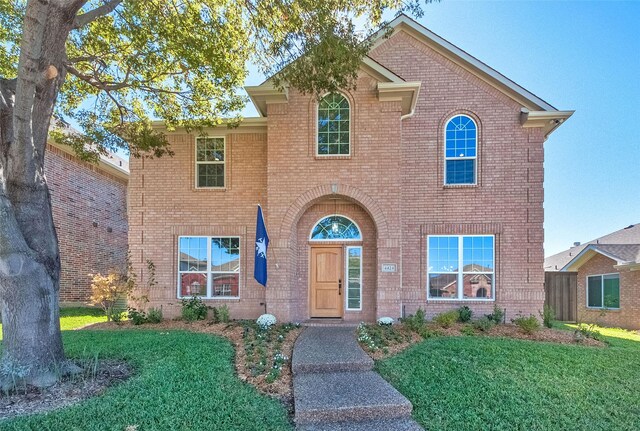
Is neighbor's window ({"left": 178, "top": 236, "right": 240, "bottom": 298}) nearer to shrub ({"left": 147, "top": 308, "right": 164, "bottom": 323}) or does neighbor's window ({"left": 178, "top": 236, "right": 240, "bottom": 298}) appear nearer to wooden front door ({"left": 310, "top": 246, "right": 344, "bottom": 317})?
shrub ({"left": 147, "top": 308, "right": 164, "bottom": 323})

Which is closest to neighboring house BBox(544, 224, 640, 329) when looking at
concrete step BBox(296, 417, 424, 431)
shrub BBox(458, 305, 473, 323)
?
shrub BBox(458, 305, 473, 323)

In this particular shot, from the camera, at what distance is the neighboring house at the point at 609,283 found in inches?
480

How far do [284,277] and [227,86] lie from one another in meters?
5.30

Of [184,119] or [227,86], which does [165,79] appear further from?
[227,86]

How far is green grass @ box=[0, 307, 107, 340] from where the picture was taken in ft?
31.3

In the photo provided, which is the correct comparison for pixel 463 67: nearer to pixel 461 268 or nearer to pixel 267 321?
pixel 461 268

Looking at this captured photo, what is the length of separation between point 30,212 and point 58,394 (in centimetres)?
261

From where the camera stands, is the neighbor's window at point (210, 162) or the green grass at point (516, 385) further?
the neighbor's window at point (210, 162)

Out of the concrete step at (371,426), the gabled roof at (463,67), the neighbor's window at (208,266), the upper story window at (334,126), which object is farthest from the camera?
the neighbor's window at (208,266)

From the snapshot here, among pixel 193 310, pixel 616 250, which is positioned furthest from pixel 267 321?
pixel 616 250

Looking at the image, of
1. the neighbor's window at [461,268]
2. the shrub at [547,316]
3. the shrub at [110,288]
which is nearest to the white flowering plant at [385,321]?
the neighbor's window at [461,268]

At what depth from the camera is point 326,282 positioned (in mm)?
9891

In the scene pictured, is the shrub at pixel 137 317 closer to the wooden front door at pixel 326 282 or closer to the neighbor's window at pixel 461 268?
the wooden front door at pixel 326 282

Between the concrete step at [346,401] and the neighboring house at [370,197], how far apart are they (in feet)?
13.0
